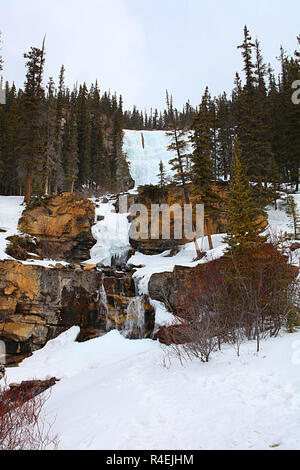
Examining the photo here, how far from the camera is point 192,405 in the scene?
5.30 metres

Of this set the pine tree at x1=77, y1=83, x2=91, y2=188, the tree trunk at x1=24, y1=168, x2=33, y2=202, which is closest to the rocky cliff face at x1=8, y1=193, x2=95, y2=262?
the tree trunk at x1=24, y1=168, x2=33, y2=202

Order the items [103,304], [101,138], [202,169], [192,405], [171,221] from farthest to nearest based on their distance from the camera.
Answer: [101,138] < [171,221] < [202,169] < [103,304] < [192,405]

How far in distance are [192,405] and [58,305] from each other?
12.3 metres

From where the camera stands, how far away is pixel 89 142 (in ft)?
154

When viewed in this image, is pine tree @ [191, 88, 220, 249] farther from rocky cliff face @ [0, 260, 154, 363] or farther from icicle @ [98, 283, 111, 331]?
icicle @ [98, 283, 111, 331]

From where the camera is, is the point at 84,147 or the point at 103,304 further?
the point at 84,147

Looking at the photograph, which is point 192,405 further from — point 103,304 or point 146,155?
point 146,155

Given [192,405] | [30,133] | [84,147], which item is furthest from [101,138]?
[192,405]

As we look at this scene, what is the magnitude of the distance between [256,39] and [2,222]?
46702 mm

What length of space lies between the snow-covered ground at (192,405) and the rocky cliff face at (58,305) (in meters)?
6.16

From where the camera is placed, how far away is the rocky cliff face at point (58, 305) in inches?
564

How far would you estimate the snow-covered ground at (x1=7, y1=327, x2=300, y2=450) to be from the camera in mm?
4051

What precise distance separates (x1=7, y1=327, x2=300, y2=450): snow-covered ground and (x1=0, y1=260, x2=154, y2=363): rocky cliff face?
6155 millimetres

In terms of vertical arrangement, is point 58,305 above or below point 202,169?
below
